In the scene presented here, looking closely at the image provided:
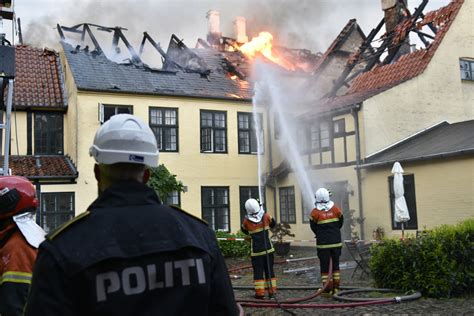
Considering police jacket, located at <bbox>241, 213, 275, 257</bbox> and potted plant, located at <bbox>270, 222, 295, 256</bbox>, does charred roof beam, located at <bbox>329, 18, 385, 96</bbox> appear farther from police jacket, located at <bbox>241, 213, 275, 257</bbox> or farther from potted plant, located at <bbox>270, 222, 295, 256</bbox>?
police jacket, located at <bbox>241, 213, 275, 257</bbox>

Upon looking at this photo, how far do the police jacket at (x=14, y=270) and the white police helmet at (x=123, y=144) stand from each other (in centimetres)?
107

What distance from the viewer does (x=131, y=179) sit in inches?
83.7

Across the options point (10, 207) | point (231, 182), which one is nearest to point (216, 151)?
point (231, 182)

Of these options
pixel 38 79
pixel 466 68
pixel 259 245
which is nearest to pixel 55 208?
pixel 38 79

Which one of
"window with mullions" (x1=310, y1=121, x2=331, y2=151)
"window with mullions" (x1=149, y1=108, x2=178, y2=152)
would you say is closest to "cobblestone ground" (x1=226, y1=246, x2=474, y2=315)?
"window with mullions" (x1=310, y1=121, x2=331, y2=151)

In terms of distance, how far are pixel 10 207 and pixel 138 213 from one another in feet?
4.91

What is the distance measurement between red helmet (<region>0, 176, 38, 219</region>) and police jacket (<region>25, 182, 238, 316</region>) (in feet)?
4.58

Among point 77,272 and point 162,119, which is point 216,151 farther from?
point 77,272

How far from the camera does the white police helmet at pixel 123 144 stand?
2.12m

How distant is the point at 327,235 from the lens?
10.5 m

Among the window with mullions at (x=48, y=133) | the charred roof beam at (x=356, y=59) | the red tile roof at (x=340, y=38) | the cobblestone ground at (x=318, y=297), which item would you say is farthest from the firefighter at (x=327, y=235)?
the red tile roof at (x=340, y=38)

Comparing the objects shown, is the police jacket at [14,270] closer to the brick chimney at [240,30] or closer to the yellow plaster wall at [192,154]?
the yellow plaster wall at [192,154]

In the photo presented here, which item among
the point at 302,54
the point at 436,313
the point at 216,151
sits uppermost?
the point at 302,54

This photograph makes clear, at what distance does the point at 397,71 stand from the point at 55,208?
13460mm
